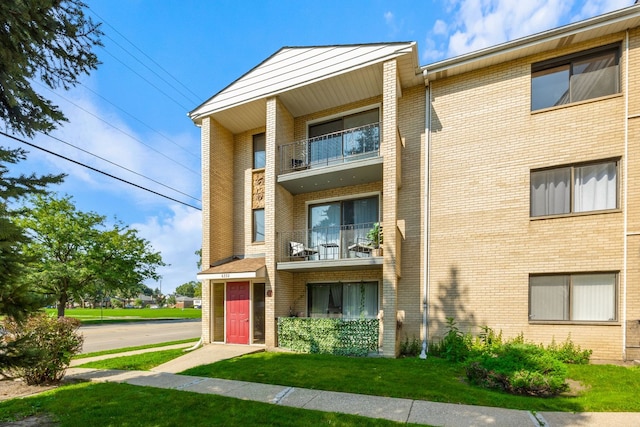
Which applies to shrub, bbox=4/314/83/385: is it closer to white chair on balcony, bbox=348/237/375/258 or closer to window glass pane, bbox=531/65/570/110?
white chair on balcony, bbox=348/237/375/258

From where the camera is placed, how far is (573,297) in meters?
8.78

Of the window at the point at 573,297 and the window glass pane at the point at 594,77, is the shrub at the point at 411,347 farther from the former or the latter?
the window glass pane at the point at 594,77

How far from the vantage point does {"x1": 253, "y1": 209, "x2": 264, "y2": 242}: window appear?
13.5 meters

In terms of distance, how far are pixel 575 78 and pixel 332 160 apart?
24.9 feet

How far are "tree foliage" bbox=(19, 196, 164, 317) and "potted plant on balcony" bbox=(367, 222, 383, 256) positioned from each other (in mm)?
23578

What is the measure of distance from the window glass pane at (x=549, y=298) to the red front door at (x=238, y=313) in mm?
9239

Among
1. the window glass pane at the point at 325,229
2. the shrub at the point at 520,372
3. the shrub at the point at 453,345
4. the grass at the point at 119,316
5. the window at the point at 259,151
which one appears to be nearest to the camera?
the shrub at the point at 520,372

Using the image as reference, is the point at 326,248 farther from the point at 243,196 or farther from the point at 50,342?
the point at 50,342

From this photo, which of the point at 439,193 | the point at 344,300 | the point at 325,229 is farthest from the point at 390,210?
the point at 344,300

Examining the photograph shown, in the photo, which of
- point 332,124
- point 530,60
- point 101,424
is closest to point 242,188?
point 332,124

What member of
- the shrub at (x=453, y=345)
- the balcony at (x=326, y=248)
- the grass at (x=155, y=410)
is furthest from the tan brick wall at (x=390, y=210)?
the grass at (x=155, y=410)

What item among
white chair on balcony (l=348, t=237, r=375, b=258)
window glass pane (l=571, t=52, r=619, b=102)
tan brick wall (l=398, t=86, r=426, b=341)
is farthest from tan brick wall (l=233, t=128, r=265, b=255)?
window glass pane (l=571, t=52, r=619, b=102)

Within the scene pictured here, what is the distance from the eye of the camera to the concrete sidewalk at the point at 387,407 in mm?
4902

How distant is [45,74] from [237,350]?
914 centimetres
